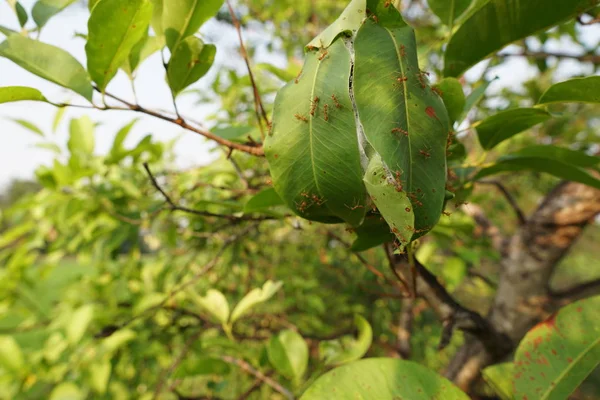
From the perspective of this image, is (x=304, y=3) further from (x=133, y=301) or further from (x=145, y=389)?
(x=145, y=389)

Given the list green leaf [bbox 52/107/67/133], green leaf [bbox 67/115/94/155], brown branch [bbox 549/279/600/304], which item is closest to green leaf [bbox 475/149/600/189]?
brown branch [bbox 549/279/600/304]

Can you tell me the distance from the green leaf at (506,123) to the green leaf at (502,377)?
0.29 m

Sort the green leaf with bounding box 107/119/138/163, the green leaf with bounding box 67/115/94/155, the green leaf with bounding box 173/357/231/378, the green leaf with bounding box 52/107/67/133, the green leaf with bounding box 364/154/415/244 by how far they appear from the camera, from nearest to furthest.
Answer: the green leaf with bounding box 364/154/415/244
the green leaf with bounding box 173/357/231/378
the green leaf with bounding box 107/119/138/163
the green leaf with bounding box 67/115/94/155
the green leaf with bounding box 52/107/67/133

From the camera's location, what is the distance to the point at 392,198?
0.28 meters

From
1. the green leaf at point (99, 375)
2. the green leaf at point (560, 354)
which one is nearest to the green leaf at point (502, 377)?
the green leaf at point (560, 354)

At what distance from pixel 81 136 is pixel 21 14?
63 centimetres

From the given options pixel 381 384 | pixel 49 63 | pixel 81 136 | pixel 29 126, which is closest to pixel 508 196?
pixel 381 384

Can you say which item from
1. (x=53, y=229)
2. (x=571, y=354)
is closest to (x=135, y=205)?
(x=53, y=229)

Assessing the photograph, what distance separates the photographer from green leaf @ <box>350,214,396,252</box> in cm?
36

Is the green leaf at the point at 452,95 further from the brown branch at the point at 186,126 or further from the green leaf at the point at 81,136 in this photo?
the green leaf at the point at 81,136

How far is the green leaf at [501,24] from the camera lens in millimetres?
385

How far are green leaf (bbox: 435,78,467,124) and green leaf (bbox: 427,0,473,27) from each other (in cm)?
15

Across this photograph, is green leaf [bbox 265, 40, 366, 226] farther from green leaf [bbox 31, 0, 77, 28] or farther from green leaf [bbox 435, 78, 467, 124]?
green leaf [bbox 31, 0, 77, 28]

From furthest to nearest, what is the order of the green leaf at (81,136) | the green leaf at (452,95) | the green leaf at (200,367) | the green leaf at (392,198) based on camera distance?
the green leaf at (81,136) < the green leaf at (200,367) < the green leaf at (452,95) < the green leaf at (392,198)
